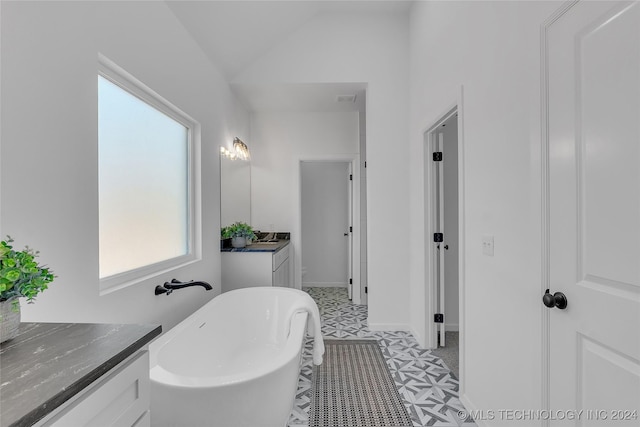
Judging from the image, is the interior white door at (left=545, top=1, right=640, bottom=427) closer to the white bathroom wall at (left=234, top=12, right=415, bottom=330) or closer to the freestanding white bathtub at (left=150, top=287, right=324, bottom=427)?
the freestanding white bathtub at (left=150, top=287, right=324, bottom=427)

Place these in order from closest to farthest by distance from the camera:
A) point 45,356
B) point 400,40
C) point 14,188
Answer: point 45,356 → point 14,188 → point 400,40

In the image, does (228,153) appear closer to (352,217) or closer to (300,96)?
(300,96)

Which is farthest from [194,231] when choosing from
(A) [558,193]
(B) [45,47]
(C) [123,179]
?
(A) [558,193]

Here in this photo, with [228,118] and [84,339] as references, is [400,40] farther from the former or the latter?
[84,339]

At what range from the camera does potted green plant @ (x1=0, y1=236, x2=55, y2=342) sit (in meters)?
0.70

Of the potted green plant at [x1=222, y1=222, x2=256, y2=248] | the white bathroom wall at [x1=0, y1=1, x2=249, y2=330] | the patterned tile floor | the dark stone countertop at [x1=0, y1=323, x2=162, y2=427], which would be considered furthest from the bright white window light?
the patterned tile floor

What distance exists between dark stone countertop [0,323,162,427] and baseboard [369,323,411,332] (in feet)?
8.15

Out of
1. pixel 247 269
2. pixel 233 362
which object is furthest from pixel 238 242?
pixel 233 362

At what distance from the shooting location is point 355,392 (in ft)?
6.35

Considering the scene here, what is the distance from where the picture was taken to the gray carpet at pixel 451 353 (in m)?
2.26

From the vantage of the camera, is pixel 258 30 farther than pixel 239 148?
No

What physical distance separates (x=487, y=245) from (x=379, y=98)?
1999mm

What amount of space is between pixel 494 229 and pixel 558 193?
44cm

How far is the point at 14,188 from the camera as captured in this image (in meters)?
1.04
